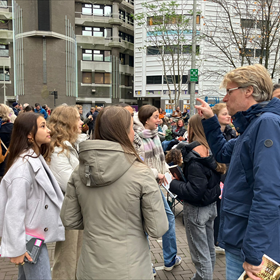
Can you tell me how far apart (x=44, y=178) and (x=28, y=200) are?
0.22 metres

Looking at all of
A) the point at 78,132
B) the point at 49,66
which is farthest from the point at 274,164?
the point at 49,66

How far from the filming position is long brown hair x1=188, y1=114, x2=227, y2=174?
3178 mm

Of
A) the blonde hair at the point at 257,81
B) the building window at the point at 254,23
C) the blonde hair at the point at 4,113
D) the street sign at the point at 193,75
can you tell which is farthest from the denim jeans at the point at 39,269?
the street sign at the point at 193,75

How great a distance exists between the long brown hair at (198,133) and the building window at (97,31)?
4128 centimetres

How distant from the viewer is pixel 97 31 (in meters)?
41.5

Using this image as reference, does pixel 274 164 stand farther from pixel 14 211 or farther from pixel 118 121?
pixel 14 211

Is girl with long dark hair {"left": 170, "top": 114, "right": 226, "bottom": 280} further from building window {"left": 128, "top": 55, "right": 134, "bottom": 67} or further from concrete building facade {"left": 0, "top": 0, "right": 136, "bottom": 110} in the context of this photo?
building window {"left": 128, "top": 55, "right": 134, "bottom": 67}

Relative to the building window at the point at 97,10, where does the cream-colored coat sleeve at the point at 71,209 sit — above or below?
below

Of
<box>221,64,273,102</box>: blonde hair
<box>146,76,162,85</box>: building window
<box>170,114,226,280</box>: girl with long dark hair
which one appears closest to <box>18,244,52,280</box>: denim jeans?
<box>170,114,226,280</box>: girl with long dark hair

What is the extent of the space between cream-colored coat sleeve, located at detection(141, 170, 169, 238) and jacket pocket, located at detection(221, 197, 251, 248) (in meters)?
Answer: 0.44

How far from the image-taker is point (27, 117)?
2.73 metres

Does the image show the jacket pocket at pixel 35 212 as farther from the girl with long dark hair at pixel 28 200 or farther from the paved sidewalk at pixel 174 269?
the paved sidewalk at pixel 174 269

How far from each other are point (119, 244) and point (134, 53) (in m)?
42.7

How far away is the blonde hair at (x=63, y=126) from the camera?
330 cm
